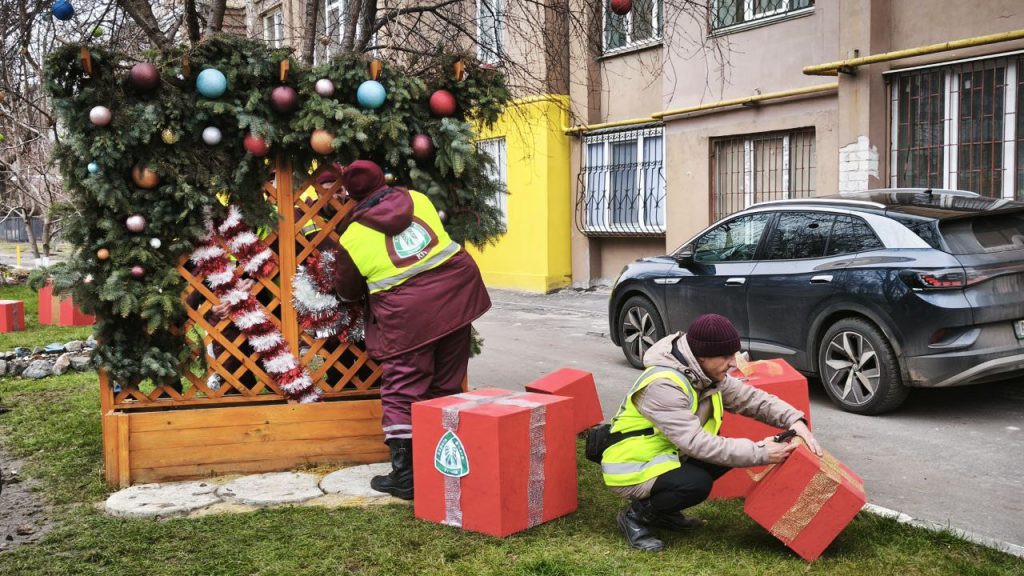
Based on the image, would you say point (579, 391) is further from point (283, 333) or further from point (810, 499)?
point (810, 499)

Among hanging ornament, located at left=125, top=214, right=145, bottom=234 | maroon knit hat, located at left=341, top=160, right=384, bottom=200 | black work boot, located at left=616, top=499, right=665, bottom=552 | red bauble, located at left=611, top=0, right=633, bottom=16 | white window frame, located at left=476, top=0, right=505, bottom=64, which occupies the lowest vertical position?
black work boot, located at left=616, top=499, right=665, bottom=552

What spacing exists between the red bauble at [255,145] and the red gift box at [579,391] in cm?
213

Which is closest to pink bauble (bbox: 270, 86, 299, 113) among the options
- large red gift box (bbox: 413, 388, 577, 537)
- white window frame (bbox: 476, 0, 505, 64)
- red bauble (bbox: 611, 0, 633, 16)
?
large red gift box (bbox: 413, 388, 577, 537)

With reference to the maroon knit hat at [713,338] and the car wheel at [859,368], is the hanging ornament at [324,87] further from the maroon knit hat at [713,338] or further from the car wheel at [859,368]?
the car wheel at [859,368]

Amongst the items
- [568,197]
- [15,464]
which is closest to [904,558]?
[15,464]

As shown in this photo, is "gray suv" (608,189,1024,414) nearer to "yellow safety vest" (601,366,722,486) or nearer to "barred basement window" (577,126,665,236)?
"yellow safety vest" (601,366,722,486)

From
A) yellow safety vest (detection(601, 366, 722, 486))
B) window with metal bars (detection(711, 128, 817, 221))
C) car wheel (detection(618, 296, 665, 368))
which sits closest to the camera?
yellow safety vest (detection(601, 366, 722, 486))

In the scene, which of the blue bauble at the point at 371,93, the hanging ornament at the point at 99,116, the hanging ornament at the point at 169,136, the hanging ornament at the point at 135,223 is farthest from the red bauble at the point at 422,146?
the hanging ornament at the point at 99,116

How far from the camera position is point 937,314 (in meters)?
6.36

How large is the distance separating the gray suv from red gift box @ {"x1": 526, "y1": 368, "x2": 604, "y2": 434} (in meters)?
2.20

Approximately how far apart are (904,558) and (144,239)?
4.26m

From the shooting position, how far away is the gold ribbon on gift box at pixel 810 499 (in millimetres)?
3828

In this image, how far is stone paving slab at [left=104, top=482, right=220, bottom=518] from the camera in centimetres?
488

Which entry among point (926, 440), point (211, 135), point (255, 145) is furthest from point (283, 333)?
point (926, 440)
